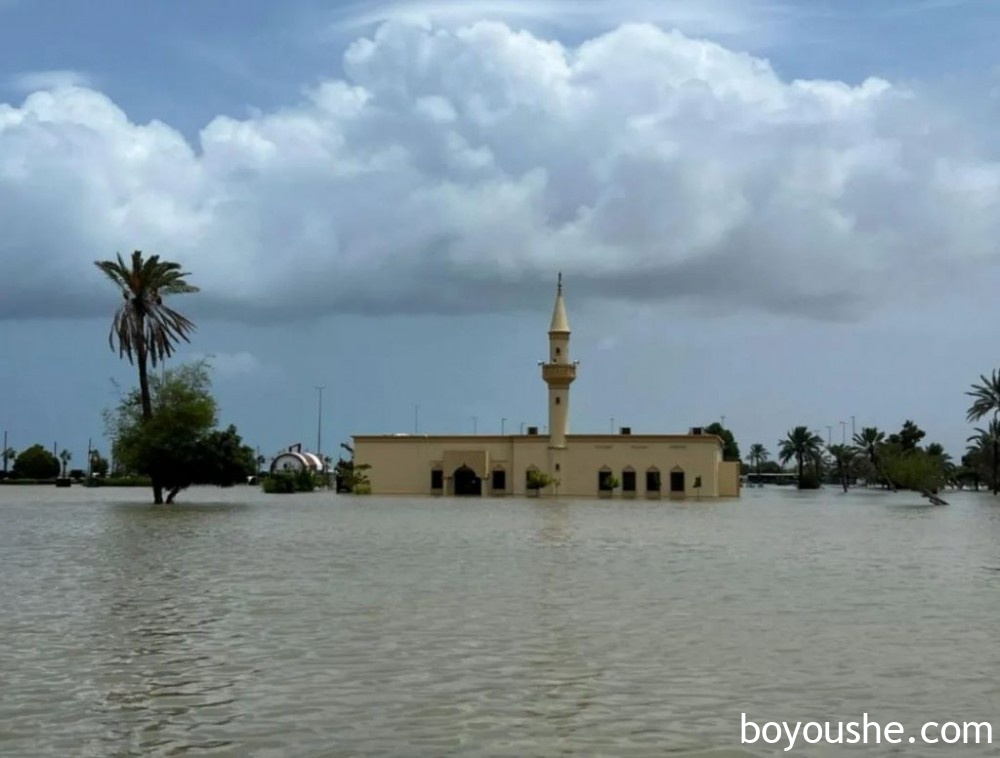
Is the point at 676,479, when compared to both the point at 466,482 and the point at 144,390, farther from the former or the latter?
the point at 144,390

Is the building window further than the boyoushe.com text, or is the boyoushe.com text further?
the building window

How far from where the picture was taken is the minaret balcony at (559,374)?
293 feet

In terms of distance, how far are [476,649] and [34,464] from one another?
139037 millimetres

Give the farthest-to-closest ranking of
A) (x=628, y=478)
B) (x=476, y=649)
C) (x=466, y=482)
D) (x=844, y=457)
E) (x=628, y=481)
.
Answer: (x=844, y=457) → (x=466, y=482) → (x=628, y=478) → (x=628, y=481) → (x=476, y=649)

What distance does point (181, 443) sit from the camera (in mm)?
54812

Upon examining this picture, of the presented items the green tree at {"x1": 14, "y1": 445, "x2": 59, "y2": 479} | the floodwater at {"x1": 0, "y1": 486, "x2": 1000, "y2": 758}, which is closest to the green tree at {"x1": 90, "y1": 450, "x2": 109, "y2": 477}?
the green tree at {"x1": 14, "y1": 445, "x2": 59, "y2": 479}

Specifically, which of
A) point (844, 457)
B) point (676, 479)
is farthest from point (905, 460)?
point (844, 457)

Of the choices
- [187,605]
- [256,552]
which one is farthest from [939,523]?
[187,605]

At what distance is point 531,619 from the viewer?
16578mm

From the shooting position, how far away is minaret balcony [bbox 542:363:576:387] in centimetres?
8919

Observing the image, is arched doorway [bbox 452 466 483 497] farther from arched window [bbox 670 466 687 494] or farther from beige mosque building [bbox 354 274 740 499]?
arched window [bbox 670 466 687 494]

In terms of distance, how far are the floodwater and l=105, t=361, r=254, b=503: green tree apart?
83.9 feet

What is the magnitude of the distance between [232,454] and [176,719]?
154 feet

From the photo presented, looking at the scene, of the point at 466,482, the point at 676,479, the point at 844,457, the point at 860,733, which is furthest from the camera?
the point at 844,457
